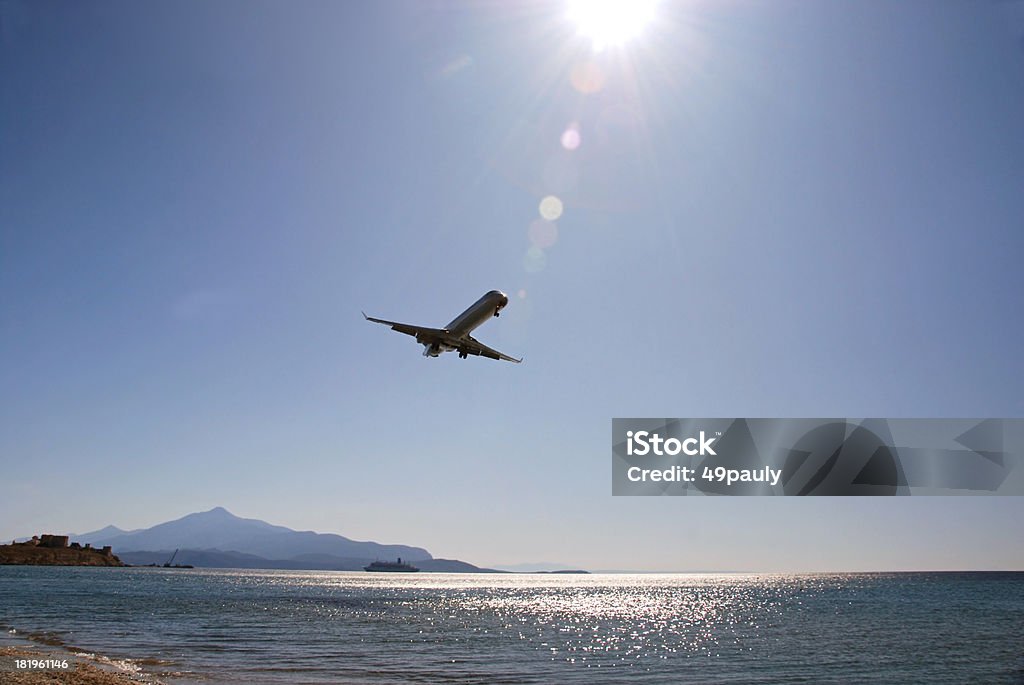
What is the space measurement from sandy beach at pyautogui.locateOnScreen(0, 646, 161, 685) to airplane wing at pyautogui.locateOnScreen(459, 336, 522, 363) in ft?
104

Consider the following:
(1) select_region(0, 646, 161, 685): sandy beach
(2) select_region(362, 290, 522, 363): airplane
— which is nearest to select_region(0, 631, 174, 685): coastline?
(1) select_region(0, 646, 161, 685): sandy beach

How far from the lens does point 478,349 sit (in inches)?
2403

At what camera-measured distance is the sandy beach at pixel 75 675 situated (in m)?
31.8

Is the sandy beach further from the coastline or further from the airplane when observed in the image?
the airplane

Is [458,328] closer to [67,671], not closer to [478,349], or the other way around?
[478,349]

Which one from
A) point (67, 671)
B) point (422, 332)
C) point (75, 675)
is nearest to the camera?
point (75, 675)

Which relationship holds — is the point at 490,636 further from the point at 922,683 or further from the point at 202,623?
the point at 922,683

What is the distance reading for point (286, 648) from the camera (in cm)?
5394

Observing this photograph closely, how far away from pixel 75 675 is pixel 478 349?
35.2 m

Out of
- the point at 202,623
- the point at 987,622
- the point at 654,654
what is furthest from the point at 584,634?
the point at 987,622

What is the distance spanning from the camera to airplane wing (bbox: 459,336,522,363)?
59.9 m

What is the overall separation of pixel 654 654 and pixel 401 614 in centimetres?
4887

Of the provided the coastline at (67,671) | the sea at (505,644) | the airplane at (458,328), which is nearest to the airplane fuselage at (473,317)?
the airplane at (458,328)

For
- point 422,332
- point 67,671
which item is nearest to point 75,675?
point 67,671
